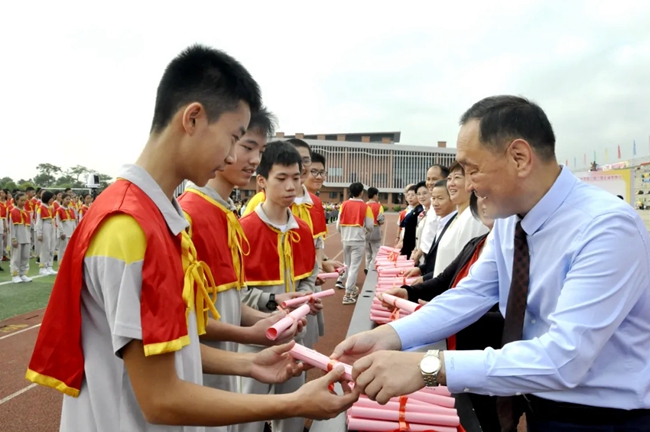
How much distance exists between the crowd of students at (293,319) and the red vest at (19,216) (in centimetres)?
1200

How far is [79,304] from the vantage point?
1291mm

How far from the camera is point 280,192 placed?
11.4ft

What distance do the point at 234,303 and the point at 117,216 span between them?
139 cm

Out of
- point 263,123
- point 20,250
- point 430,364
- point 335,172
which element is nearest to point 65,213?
point 20,250

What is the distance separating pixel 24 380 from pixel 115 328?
16.4 ft

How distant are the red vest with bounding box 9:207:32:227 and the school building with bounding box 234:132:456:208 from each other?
211ft

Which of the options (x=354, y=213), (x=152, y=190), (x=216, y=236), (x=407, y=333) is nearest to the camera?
(x=152, y=190)

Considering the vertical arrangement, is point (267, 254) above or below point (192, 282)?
below

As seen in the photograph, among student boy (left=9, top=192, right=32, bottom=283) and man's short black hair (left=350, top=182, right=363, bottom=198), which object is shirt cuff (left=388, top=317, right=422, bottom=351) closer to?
man's short black hair (left=350, top=182, right=363, bottom=198)

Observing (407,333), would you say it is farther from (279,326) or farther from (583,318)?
(583,318)

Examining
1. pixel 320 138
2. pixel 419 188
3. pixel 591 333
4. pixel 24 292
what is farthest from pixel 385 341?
pixel 320 138

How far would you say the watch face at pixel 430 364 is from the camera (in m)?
1.64

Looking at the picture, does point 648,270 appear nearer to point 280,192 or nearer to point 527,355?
point 527,355

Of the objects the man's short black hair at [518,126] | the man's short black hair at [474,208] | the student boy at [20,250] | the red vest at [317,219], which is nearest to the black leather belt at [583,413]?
the man's short black hair at [518,126]
